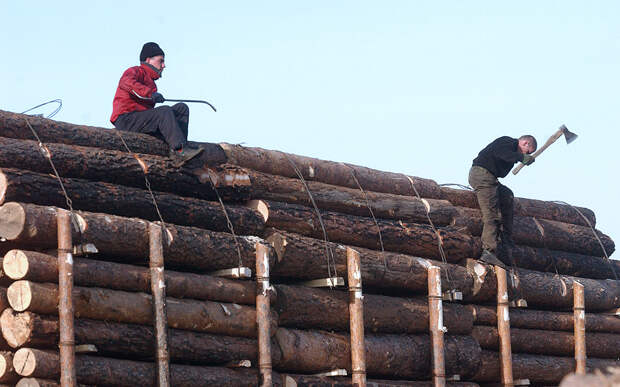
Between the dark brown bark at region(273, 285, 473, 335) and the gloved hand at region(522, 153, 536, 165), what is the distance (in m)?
2.89

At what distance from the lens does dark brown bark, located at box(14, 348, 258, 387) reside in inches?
457

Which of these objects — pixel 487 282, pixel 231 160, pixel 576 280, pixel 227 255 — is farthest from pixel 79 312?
pixel 576 280

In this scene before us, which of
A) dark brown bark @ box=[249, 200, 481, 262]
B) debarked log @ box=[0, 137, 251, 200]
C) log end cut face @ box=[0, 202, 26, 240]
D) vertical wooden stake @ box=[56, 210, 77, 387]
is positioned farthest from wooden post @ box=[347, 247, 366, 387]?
log end cut face @ box=[0, 202, 26, 240]

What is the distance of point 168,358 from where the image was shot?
12562 millimetres

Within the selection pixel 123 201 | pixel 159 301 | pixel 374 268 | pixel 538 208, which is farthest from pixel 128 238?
pixel 538 208

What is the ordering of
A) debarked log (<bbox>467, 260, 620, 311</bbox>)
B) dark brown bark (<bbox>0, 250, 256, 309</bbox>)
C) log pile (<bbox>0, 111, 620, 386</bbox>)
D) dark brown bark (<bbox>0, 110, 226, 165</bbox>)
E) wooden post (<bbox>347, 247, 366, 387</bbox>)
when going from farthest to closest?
1. debarked log (<bbox>467, 260, 620, 311</bbox>)
2. wooden post (<bbox>347, 247, 366, 387</bbox>)
3. dark brown bark (<bbox>0, 110, 226, 165</bbox>)
4. log pile (<bbox>0, 111, 620, 386</bbox>)
5. dark brown bark (<bbox>0, 250, 256, 309</bbox>)

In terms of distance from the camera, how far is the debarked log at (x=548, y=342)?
677 inches

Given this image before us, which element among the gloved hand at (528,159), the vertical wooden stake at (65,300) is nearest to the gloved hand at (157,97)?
the vertical wooden stake at (65,300)

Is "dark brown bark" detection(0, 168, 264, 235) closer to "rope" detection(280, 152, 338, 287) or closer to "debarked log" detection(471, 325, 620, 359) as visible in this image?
"rope" detection(280, 152, 338, 287)

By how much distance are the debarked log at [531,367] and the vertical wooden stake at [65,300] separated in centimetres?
723

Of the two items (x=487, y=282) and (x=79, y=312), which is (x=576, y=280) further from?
(x=79, y=312)

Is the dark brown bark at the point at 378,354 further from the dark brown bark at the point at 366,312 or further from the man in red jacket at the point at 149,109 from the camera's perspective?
the man in red jacket at the point at 149,109

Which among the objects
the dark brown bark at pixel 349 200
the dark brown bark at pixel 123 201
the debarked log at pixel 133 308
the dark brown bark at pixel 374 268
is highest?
the dark brown bark at pixel 349 200

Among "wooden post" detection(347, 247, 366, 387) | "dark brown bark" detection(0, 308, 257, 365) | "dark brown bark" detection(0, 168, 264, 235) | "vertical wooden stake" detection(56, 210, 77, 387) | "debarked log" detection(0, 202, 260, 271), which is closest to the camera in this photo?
"vertical wooden stake" detection(56, 210, 77, 387)
